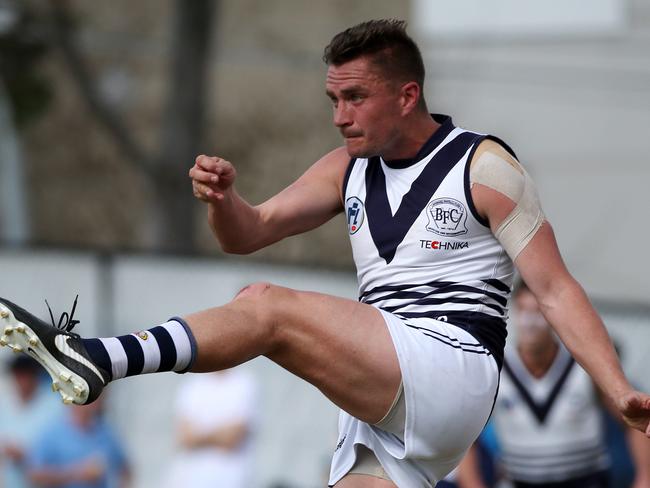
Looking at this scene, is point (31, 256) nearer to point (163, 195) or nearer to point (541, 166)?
point (163, 195)

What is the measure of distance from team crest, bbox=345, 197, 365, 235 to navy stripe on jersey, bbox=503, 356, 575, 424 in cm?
270

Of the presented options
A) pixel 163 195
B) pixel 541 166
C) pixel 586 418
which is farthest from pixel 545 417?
pixel 163 195

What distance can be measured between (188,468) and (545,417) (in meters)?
3.23

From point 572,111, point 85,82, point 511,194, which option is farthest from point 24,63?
point 511,194

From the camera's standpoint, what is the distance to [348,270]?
34.2 ft

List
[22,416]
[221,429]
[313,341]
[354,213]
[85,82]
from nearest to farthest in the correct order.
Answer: [313,341] < [354,213] < [221,429] < [22,416] < [85,82]

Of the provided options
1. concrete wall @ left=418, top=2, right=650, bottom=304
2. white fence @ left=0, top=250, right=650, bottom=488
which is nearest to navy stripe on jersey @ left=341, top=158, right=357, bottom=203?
white fence @ left=0, top=250, right=650, bottom=488

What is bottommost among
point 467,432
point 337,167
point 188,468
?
point 188,468

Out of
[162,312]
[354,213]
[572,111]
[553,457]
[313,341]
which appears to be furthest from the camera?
[572,111]

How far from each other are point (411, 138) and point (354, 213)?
1.21 feet

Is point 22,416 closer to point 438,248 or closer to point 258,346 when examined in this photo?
point 438,248

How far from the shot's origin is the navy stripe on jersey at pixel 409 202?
502cm

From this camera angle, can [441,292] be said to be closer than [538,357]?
Yes

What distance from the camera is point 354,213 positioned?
5238 mm
